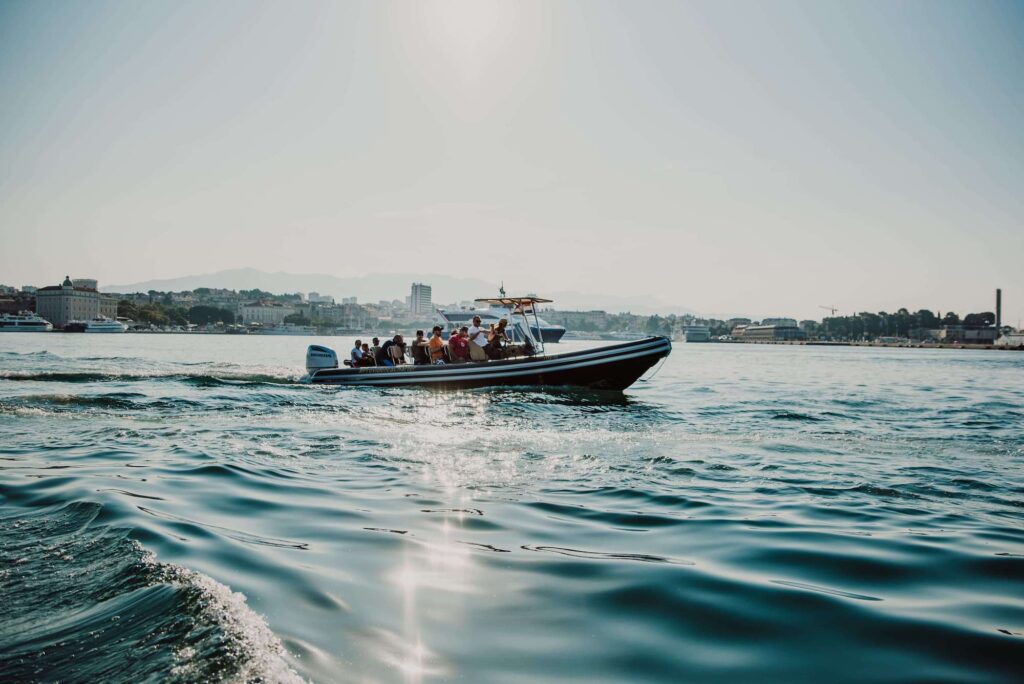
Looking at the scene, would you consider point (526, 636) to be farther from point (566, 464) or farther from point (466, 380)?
point (466, 380)

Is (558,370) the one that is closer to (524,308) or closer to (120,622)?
(524,308)

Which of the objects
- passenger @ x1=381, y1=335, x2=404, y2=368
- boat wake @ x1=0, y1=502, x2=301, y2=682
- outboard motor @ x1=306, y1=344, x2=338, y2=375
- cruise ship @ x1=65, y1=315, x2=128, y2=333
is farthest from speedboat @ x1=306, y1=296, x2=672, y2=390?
cruise ship @ x1=65, y1=315, x2=128, y2=333

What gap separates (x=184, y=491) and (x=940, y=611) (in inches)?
258

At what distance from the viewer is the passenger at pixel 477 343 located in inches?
800

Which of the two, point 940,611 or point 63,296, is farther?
point 63,296

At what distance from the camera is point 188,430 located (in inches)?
453

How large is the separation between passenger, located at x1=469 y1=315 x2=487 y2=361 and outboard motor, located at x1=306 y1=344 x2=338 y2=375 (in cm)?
551

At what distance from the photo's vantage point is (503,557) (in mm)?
4723

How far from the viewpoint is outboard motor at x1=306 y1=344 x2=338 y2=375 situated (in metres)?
23.1

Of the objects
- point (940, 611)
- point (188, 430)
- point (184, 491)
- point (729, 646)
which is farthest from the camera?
point (188, 430)

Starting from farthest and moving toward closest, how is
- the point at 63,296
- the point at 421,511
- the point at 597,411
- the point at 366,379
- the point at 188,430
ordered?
1. the point at 63,296
2. the point at 366,379
3. the point at 597,411
4. the point at 188,430
5. the point at 421,511

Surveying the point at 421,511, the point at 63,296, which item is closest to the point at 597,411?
the point at 421,511

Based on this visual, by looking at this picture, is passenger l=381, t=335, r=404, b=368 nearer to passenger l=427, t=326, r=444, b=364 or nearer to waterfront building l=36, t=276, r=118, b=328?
passenger l=427, t=326, r=444, b=364

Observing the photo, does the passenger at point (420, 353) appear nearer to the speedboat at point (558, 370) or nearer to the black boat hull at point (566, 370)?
the speedboat at point (558, 370)
